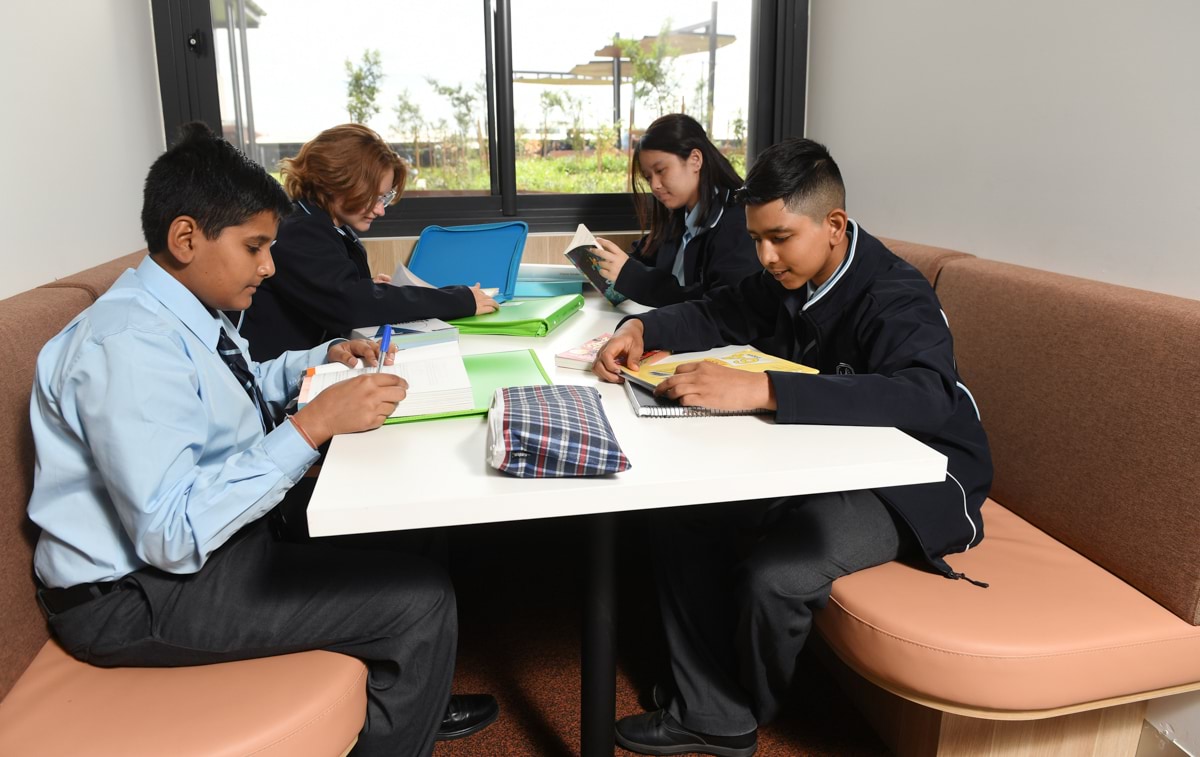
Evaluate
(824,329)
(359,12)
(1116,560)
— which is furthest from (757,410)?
(359,12)

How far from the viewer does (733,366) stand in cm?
134

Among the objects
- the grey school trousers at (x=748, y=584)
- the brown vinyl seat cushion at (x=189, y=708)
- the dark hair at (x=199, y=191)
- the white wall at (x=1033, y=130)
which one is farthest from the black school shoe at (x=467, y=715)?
the white wall at (x=1033, y=130)

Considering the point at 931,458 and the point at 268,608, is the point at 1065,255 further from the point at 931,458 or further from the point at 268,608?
the point at 268,608

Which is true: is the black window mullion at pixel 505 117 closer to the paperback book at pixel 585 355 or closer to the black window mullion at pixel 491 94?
the black window mullion at pixel 491 94

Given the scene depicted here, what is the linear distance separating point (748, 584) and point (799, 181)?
71cm

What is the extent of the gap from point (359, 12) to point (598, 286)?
1349 mm

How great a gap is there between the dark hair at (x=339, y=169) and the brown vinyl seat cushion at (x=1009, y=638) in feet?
4.54

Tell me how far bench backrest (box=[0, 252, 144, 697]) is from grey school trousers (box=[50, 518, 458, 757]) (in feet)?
0.15

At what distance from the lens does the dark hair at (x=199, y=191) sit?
117 cm

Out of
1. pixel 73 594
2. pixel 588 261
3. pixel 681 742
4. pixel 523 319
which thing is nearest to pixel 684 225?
pixel 588 261

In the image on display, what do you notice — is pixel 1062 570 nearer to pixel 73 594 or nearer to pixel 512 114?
pixel 73 594

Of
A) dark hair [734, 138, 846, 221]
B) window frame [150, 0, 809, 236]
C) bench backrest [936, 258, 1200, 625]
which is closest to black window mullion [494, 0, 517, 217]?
window frame [150, 0, 809, 236]

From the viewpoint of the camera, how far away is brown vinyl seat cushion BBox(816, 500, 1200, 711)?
3.86ft

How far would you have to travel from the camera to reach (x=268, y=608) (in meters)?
1.12
